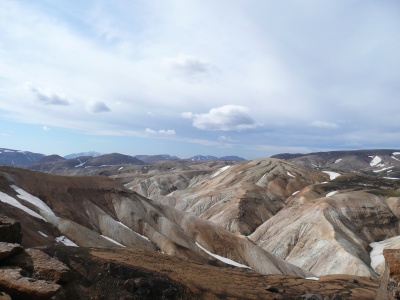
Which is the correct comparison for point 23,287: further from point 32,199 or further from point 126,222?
point 126,222

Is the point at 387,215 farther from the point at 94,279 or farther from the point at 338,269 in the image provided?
the point at 94,279

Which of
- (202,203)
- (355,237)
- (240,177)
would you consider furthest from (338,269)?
(240,177)

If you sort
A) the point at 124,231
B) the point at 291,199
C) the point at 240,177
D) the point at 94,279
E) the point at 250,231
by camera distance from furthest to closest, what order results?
1. the point at 240,177
2. the point at 291,199
3. the point at 250,231
4. the point at 124,231
5. the point at 94,279

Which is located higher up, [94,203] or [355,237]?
[94,203]

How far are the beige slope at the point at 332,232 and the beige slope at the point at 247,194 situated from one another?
9718mm

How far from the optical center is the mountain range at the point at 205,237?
24328 mm

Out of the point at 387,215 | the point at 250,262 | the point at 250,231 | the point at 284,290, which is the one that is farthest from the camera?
the point at 250,231

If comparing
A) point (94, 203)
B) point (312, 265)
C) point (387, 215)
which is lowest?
point (312, 265)

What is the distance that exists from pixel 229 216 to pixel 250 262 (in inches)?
1454

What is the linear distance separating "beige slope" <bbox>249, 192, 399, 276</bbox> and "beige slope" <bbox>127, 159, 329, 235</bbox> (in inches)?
383

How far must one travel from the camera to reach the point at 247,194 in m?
111

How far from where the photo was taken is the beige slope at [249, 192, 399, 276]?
69188 mm

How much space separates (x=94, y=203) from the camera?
2552 inches

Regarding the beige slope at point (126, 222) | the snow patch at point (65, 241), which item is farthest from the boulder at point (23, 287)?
the beige slope at point (126, 222)
